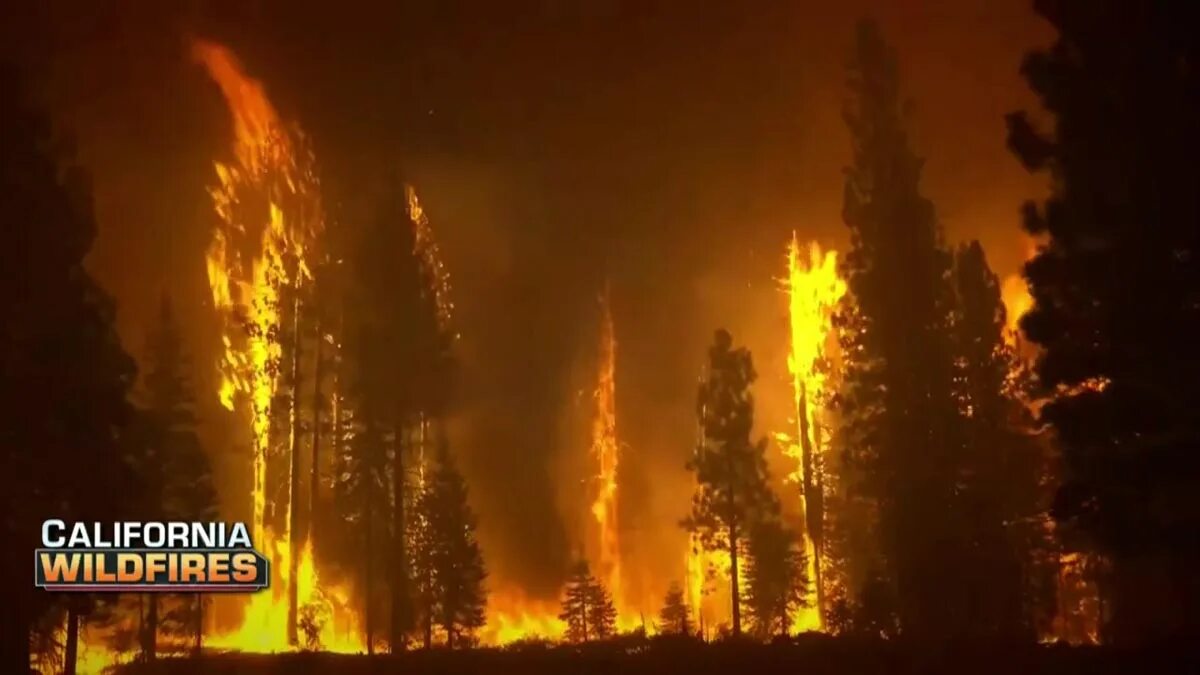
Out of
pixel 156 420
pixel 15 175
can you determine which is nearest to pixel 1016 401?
pixel 156 420

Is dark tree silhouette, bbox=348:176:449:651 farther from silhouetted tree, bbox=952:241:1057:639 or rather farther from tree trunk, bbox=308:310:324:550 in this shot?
silhouetted tree, bbox=952:241:1057:639

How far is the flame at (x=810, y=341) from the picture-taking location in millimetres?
51969

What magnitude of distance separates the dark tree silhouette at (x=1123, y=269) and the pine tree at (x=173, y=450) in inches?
1021

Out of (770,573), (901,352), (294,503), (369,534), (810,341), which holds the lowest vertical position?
(770,573)

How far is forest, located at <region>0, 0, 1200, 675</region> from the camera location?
59.5ft

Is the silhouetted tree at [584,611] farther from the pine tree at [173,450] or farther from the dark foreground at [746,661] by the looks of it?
the dark foreground at [746,661]

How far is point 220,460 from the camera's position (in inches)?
2325

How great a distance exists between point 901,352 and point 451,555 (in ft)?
64.3

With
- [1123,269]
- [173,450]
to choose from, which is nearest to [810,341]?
[173,450]

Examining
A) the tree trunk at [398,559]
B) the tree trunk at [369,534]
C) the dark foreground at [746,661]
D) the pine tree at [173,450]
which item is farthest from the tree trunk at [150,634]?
the tree trunk at [369,534]

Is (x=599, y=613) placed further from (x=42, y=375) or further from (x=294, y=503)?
(x=42, y=375)

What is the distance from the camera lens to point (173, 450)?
3462 centimetres

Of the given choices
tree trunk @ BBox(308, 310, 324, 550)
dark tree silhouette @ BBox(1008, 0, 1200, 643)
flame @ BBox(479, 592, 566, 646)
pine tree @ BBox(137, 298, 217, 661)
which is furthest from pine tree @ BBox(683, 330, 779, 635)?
dark tree silhouette @ BBox(1008, 0, 1200, 643)

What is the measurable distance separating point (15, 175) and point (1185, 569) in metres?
24.5
